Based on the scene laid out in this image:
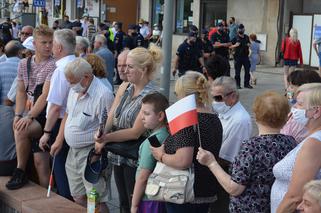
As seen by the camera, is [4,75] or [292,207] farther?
[4,75]

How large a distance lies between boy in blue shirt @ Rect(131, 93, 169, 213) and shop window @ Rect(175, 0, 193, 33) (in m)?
22.5

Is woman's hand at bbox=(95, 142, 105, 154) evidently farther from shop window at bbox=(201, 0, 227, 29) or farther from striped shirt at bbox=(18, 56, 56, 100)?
shop window at bbox=(201, 0, 227, 29)

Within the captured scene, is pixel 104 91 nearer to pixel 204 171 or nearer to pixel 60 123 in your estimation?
pixel 60 123

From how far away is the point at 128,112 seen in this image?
4660 mm

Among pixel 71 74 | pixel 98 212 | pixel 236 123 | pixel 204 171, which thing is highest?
pixel 71 74

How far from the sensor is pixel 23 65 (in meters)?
5.75

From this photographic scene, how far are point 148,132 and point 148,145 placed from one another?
47 centimetres

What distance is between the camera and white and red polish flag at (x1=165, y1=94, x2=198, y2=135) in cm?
373

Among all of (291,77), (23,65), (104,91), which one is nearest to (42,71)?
(23,65)

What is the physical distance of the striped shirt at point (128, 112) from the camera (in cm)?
463

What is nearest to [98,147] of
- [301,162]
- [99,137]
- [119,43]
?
[99,137]

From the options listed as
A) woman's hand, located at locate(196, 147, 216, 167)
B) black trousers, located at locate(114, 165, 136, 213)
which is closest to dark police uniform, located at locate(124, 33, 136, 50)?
black trousers, located at locate(114, 165, 136, 213)

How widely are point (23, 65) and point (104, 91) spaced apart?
1.22m

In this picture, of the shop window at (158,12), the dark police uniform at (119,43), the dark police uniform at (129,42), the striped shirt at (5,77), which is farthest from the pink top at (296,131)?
the shop window at (158,12)
